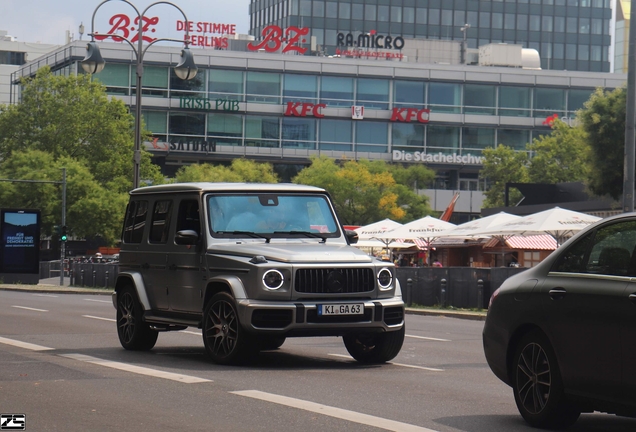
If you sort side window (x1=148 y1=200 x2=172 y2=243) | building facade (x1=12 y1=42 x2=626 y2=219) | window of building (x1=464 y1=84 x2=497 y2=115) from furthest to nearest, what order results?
window of building (x1=464 y1=84 x2=497 y2=115)
building facade (x1=12 y1=42 x2=626 y2=219)
side window (x1=148 y1=200 x2=172 y2=243)

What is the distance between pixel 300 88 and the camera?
312 feet

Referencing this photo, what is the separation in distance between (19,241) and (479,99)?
54.5 m

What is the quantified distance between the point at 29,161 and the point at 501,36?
67211 mm

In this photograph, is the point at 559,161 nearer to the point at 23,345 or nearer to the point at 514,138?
the point at 514,138

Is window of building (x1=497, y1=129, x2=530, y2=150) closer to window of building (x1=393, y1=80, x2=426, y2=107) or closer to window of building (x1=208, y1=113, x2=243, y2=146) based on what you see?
window of building (x1=393, y1=80, x2=426, y2=107)

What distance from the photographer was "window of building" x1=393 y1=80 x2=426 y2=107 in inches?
3829

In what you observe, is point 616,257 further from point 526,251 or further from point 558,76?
point 558,76

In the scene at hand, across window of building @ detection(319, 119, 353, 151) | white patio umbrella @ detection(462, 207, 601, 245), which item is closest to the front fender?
white patio umbrella @ detection(462, 207, 601, 245)

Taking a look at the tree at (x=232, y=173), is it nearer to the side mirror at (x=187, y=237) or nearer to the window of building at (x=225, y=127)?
the window of building at (x=225, y=127)

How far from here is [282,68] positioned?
94625 millimetres

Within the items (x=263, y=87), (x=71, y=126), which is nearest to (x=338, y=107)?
(x=263, y=87)

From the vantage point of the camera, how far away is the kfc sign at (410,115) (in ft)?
315

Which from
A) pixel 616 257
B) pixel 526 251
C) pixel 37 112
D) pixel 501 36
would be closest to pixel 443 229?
pixel 526 251

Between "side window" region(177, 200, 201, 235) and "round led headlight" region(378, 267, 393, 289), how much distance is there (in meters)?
2.20
